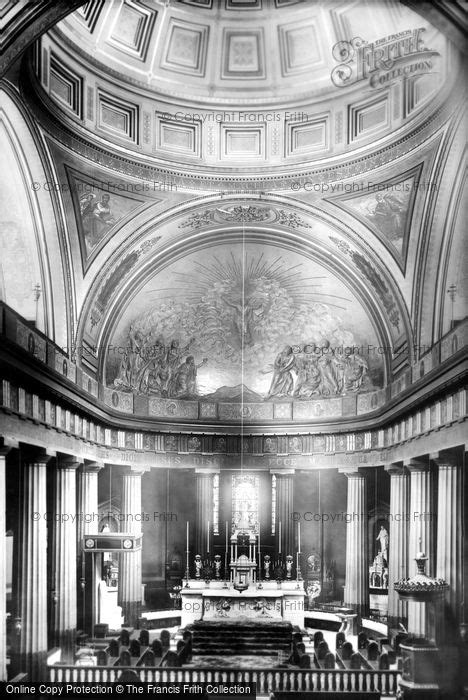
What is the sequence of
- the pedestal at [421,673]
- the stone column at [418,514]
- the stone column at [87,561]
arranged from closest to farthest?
the pedestal at [421,673] → the stone column at [418,514] → the stone column at [87,561]

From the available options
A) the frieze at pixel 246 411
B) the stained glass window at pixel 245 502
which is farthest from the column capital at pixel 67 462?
the stained glass window at pixel 245 502

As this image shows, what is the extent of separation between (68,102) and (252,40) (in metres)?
4.34

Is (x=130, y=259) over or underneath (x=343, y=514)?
over

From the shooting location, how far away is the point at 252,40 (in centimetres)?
1756

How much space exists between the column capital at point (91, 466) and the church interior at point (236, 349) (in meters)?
0.05

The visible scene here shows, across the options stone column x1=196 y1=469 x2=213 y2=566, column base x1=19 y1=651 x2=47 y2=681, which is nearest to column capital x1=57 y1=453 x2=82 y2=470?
column base x1=19 y1=651 x2=47 y2=681

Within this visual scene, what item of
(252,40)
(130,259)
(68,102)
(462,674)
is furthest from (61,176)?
(462,674)

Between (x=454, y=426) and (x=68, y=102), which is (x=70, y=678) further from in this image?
(x=68, y=102)

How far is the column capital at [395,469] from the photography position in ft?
60.1

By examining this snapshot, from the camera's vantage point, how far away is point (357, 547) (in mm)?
20188

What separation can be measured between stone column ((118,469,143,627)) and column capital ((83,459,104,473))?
42.5 inches

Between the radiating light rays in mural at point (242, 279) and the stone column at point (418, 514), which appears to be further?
the radiating light rays in mural at point (242, 279)

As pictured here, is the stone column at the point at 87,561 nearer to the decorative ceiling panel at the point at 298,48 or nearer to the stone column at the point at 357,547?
the stone column at the point at 357,547

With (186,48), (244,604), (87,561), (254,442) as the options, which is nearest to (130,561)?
(87,561)
